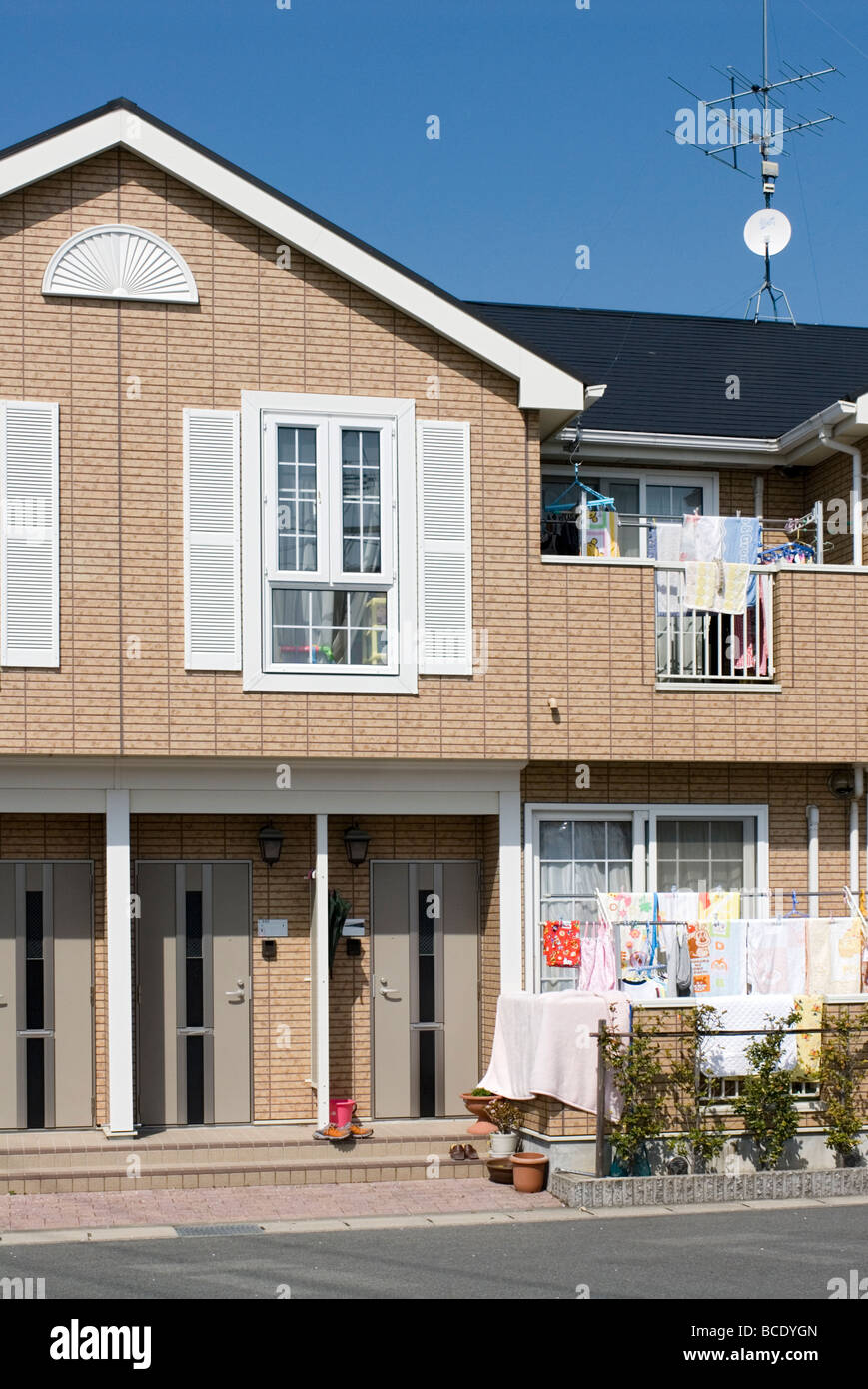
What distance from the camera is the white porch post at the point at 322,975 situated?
15.7m

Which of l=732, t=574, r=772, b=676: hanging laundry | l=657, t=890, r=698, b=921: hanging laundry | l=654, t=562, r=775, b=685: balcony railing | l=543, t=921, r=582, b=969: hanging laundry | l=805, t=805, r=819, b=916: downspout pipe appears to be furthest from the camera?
l=805, t=805, r=819, b=916: downspout pipe

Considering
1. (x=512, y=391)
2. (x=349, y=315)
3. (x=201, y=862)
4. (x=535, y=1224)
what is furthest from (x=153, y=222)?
(x=535, y=1224)

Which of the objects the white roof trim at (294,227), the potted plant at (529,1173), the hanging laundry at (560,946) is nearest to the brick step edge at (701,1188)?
the potted plant at (529,1173)

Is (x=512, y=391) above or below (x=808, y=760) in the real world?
above

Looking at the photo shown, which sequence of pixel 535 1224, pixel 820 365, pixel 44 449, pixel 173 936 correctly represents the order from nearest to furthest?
pixel 535 1224, pixel 44 449, pixel 173 936, pixel 820 365

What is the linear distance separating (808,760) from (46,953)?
24.1ft

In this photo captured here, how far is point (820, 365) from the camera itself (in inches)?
840

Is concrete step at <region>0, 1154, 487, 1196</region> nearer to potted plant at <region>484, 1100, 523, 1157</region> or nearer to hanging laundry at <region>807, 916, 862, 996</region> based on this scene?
potted plant at <region>484, 1100, 523, 1157</region>

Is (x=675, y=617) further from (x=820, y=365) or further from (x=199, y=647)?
(x=820, y=365)

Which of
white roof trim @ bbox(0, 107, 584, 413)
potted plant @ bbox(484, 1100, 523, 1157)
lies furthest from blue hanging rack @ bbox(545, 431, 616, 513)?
potted plant @ bbox(484, 1100, 523, 1157)

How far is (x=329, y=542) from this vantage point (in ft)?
51.5

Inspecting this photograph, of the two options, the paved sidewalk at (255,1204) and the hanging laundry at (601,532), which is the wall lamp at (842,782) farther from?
the paved sidewalk at (255,1204)

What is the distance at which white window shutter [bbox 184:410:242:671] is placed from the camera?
15328 millimetres

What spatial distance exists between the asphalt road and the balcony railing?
542 cm
